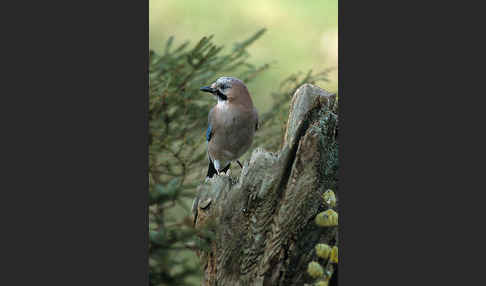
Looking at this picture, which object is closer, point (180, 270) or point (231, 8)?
point (180, 270)

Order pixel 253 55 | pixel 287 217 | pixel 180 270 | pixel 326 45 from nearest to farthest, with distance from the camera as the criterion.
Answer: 1. pixel 180 270
2. pixel 287 217
3. pixel 326 45
4. pixel 253 55

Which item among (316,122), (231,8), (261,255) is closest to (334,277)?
(261,255)

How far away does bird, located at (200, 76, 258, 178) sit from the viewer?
4812 mm

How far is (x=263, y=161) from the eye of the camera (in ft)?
14.0

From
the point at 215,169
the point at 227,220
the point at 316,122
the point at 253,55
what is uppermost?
the point at 253,55

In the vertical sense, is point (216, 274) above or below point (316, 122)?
below

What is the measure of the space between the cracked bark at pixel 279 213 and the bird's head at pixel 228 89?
641mm

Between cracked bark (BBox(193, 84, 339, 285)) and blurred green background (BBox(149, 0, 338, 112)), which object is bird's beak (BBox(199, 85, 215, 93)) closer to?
blurred green background (BBox(149, 0, 338, 112))

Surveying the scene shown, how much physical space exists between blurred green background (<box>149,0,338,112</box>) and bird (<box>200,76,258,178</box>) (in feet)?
1.16

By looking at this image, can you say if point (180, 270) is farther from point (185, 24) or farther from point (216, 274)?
point (185, 24)

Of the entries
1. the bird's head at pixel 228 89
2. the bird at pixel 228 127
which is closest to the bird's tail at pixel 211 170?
the bird at pixel 228 127

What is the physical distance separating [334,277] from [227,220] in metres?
0.83

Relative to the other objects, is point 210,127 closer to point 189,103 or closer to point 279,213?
point 189,103

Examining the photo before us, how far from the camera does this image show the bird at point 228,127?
481cm
